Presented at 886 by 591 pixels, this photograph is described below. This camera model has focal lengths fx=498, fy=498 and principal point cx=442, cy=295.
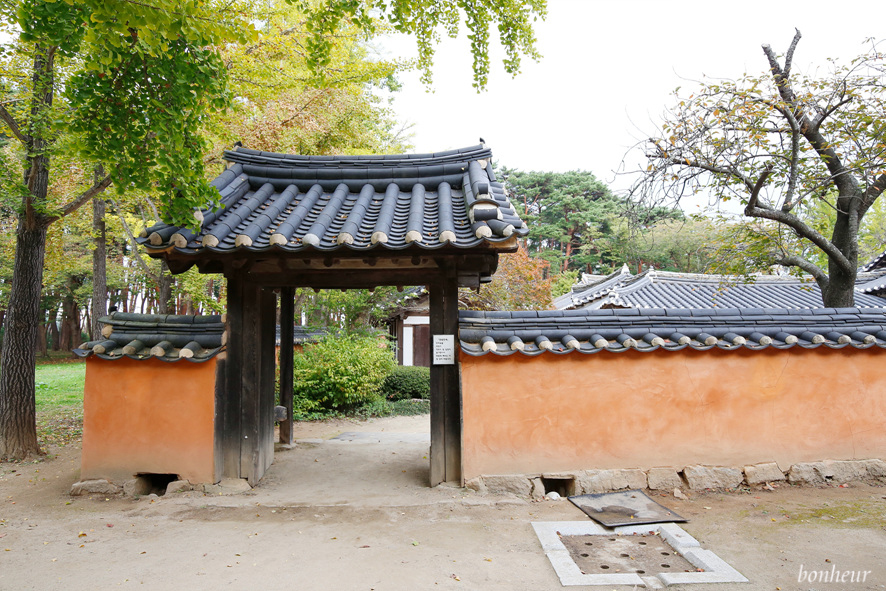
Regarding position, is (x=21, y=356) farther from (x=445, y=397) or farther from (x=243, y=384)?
(x=445, y=397)

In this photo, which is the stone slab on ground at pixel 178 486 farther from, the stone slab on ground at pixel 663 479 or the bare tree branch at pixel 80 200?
the stone slab on ground at pixel 663 479

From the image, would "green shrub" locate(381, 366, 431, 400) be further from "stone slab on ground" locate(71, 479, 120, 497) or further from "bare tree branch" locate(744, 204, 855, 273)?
"bare tree branch" locate(744, 204, 855, 273)

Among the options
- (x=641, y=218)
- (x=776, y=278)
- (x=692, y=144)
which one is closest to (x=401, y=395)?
(x=641, y=218)

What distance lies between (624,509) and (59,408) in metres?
13.0

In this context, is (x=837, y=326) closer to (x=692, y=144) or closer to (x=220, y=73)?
(x=692, y=144)

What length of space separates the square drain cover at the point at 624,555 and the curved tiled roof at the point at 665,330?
6.08 ft

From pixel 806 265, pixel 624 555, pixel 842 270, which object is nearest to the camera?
pixel 624 555

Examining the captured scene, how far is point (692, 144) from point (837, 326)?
112 inches

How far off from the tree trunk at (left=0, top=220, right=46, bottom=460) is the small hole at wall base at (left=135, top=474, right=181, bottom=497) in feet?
9.28

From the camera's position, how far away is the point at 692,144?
6.72 m

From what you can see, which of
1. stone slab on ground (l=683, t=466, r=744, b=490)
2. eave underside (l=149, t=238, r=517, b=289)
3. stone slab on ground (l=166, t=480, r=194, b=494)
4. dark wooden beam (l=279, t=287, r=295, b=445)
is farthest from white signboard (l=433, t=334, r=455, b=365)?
dark wooden beam (l=279, t=287, r=295, b=445)

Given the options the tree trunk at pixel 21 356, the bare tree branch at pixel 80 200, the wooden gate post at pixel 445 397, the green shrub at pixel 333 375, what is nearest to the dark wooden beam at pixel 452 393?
the wooden gate post at pixel 445 397

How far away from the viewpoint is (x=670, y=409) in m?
5.46

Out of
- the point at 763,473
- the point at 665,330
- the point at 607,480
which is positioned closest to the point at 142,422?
the point at 607,480
